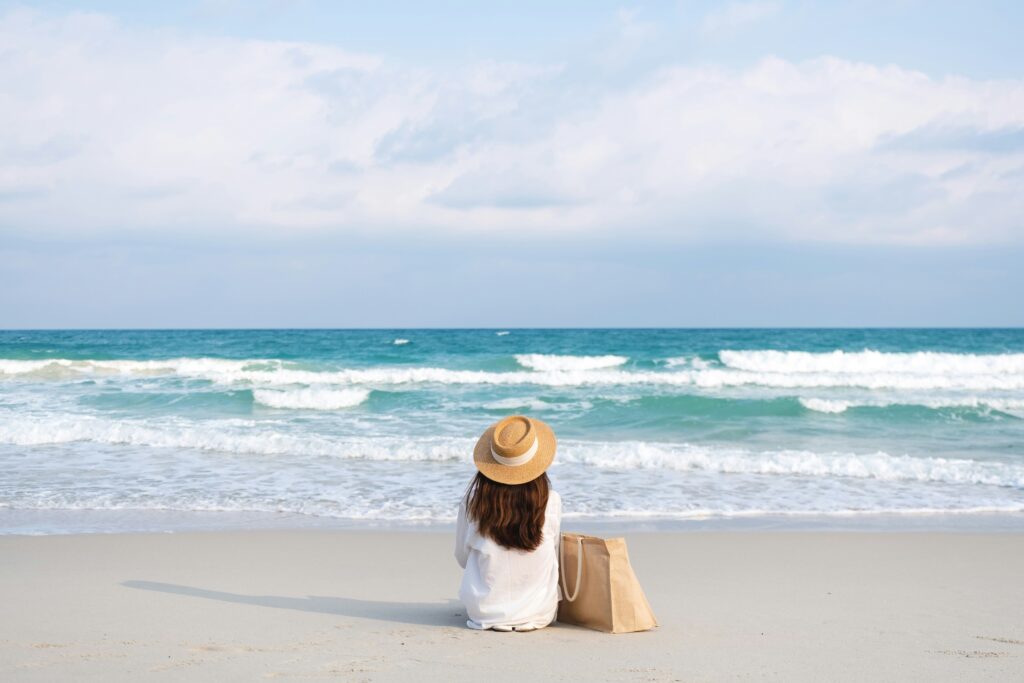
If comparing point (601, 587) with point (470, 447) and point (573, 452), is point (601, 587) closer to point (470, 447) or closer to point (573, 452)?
point (573, 452)

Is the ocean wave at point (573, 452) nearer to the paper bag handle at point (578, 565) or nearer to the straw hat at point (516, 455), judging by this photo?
the paper bag handle at point (578, 565)

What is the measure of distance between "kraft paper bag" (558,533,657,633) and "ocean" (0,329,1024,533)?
135 inches

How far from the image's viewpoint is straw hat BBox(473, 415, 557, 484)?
406cm

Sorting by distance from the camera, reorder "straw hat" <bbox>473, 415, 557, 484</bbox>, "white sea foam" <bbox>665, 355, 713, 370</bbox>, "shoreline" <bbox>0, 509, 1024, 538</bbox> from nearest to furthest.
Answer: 1. "straw hat" <bbox>473, 415, 557, 484</bbox>
2. "shoreline" <bbox>0, 509, 1024, 538</bbox>
3. "white sea foam" <bbox>665, 355, 713, 370</bbox>

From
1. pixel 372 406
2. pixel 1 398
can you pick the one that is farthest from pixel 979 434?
pixel 1 398

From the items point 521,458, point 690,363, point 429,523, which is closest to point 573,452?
point 429,523

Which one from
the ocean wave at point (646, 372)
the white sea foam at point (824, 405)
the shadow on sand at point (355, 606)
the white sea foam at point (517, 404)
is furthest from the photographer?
the ocean wave at point (646, 372)


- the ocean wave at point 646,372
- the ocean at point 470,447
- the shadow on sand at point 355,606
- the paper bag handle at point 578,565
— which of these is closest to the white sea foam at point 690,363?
the ocean wave at point 646,372

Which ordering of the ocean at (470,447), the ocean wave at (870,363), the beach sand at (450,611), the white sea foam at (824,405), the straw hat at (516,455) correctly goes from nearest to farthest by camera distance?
the beach sand at (450,611), the straw hat at (516,455), the ocean at (470,447), the white sea foam at (824,405), the ocean wave at (870,363)

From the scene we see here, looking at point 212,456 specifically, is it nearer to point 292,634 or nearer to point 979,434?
point 292,634

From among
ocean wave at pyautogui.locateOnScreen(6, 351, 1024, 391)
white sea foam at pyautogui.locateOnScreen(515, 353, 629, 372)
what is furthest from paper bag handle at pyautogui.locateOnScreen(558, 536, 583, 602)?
white sea foam at pyautogui.locateOnScreen(515, 353, 629, 372)

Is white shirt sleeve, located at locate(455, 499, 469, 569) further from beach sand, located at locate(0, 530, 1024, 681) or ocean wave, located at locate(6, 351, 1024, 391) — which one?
ocean wave, located at locate(6, 351, 1024, 391)

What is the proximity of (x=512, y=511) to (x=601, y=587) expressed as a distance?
581 mm

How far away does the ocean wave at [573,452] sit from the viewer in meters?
10.2
